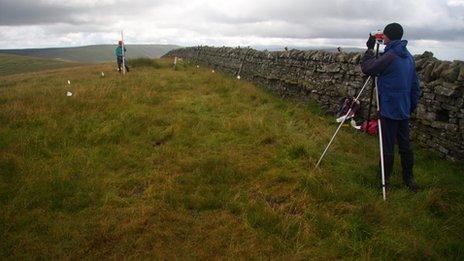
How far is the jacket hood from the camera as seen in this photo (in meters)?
6.36

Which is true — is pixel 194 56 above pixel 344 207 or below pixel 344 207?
above

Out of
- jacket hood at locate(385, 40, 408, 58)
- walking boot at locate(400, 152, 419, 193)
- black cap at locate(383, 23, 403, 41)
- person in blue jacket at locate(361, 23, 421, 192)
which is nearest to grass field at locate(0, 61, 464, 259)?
walking boot at locate(400, 152, 419, 193)

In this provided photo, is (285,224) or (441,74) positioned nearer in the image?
(285,224)

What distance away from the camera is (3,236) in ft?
16.6

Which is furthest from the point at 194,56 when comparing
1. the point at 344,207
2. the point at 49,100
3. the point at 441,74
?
the point at 344,207

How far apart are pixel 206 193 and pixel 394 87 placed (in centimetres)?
361

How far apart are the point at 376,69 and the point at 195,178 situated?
364cm

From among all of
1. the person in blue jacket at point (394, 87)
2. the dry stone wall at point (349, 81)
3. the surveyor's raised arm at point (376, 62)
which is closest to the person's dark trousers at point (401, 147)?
the person in blue jacket at point (394, 87)

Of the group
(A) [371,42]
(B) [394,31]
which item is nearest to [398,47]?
(B) [394,31]

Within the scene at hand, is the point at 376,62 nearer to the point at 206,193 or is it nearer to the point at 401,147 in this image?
the point at 401,147

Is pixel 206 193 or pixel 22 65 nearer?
pixel 206 193

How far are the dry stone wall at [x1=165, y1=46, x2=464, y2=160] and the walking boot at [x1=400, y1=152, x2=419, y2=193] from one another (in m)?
1.88

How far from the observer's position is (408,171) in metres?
6.63

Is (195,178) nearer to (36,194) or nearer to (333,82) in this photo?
(36,194)
